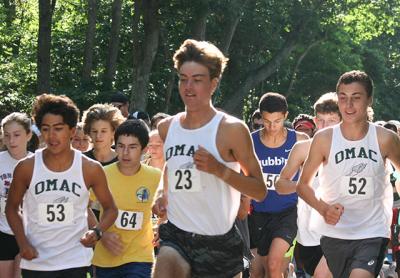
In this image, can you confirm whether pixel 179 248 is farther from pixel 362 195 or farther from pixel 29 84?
pixel 29 84

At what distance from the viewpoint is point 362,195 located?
7.52 meters

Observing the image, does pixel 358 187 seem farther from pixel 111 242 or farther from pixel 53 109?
pixel 53 109

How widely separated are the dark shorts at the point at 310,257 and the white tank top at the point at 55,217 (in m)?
3.22

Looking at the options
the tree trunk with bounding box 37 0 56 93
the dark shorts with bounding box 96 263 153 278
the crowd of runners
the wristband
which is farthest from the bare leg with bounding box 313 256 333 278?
the tree trunk with bounding box 37 0 56 93

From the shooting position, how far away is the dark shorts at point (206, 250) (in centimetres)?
655

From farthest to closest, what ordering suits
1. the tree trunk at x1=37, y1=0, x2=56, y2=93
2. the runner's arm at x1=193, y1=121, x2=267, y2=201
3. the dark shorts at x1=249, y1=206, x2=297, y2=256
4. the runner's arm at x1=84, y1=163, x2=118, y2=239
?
the tree trunk at x1=37, y1=0, x2=56, y2=93 → the dark shorts at x1=249, y1=206, x2=297, y2=256 → the runner's arm at x1=84, y1=163, x2=118, y2=239 → the runner's arm at x1=193, y1=121, x2=267, y2=201

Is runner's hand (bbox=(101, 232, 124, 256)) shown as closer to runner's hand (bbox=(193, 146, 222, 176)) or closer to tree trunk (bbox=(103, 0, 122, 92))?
runner's hand (bbox=(193, 146, 222, 176))

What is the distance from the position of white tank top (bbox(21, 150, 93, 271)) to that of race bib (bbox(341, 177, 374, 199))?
6.42 feet

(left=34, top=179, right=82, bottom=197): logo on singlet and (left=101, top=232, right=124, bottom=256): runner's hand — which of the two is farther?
(left=101, top=232, right=124, bottom=256): runner's hand

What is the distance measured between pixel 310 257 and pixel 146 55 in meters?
17.2

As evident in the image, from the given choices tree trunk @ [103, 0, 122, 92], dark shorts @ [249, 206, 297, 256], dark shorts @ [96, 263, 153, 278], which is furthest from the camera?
tree trunk @ [103, 0, 122, 92]

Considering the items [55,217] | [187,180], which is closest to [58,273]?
[55,217]

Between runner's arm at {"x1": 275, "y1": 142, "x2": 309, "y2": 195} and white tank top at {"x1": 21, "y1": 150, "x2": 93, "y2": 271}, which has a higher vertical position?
runner's arm at {"x1": 275, "y1": 142, "x2": 309, "y2": 195}

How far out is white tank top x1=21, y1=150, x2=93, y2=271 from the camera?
695 cm
